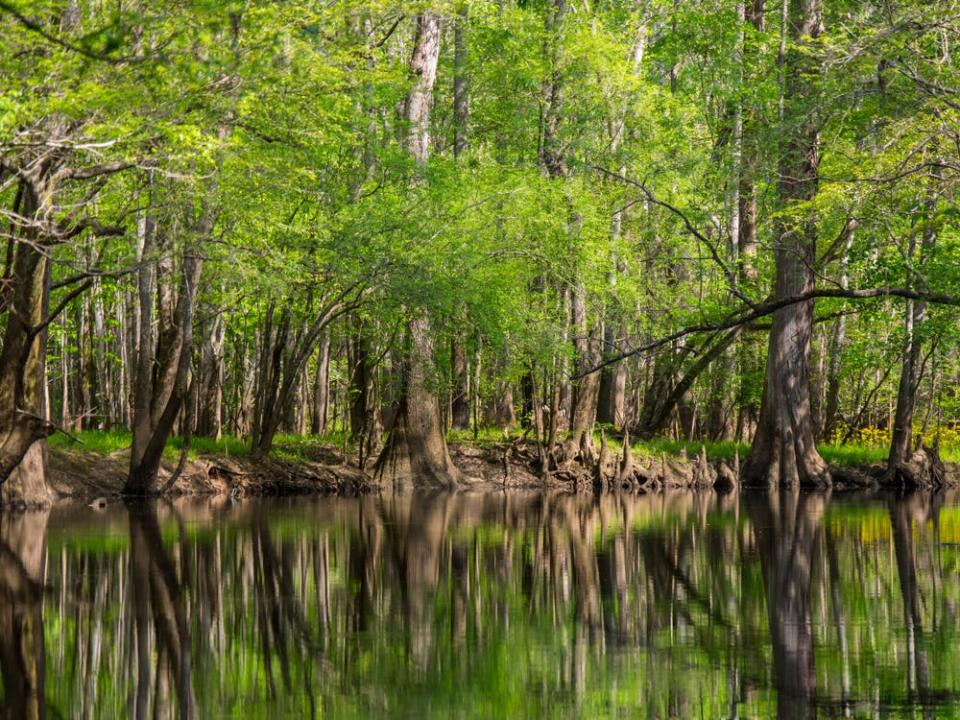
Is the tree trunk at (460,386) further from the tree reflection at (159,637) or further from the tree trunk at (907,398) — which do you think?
the tree reflection at (159,637)

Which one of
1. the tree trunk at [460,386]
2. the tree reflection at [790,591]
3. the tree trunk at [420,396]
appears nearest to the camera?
the tree reflection at [790,591]

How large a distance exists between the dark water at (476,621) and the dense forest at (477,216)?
316 cm

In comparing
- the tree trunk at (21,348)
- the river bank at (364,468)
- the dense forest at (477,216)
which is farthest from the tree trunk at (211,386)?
the tree trunk at (21,348)

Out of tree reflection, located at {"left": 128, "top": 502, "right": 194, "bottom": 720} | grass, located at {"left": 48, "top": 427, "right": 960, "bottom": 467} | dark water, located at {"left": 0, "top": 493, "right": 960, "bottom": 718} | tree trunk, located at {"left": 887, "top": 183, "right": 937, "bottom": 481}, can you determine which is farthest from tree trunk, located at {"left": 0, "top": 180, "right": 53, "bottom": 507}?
tree trunk, located at {"left": 887, "top": 183, "right": 937, "bottom": 481}

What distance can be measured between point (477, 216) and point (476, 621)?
16773 millimetres

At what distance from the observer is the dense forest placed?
15758 mm

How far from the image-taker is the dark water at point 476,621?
6891mm

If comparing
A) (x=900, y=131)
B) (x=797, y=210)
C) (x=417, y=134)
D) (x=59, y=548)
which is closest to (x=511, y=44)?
(x=417, y=134)

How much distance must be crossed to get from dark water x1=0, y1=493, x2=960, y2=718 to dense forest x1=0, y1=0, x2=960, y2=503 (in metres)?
3.16

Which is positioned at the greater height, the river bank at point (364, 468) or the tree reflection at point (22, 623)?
the river bank at point (364, 468)

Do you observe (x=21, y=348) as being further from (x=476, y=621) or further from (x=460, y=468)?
(x=460, y=468)

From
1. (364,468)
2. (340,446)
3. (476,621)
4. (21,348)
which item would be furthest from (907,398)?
(476,621)

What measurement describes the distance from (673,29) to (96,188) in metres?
20.9

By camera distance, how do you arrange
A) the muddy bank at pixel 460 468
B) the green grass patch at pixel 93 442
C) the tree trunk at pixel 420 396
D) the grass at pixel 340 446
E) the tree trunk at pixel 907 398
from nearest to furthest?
the muddy bank at pixel 460 468 < the green grass patch at pixel 93 442 < the grass at pixel 340 446 < the tree trunk at pixel 420 396 < the tree trunk at pixel 907 398
